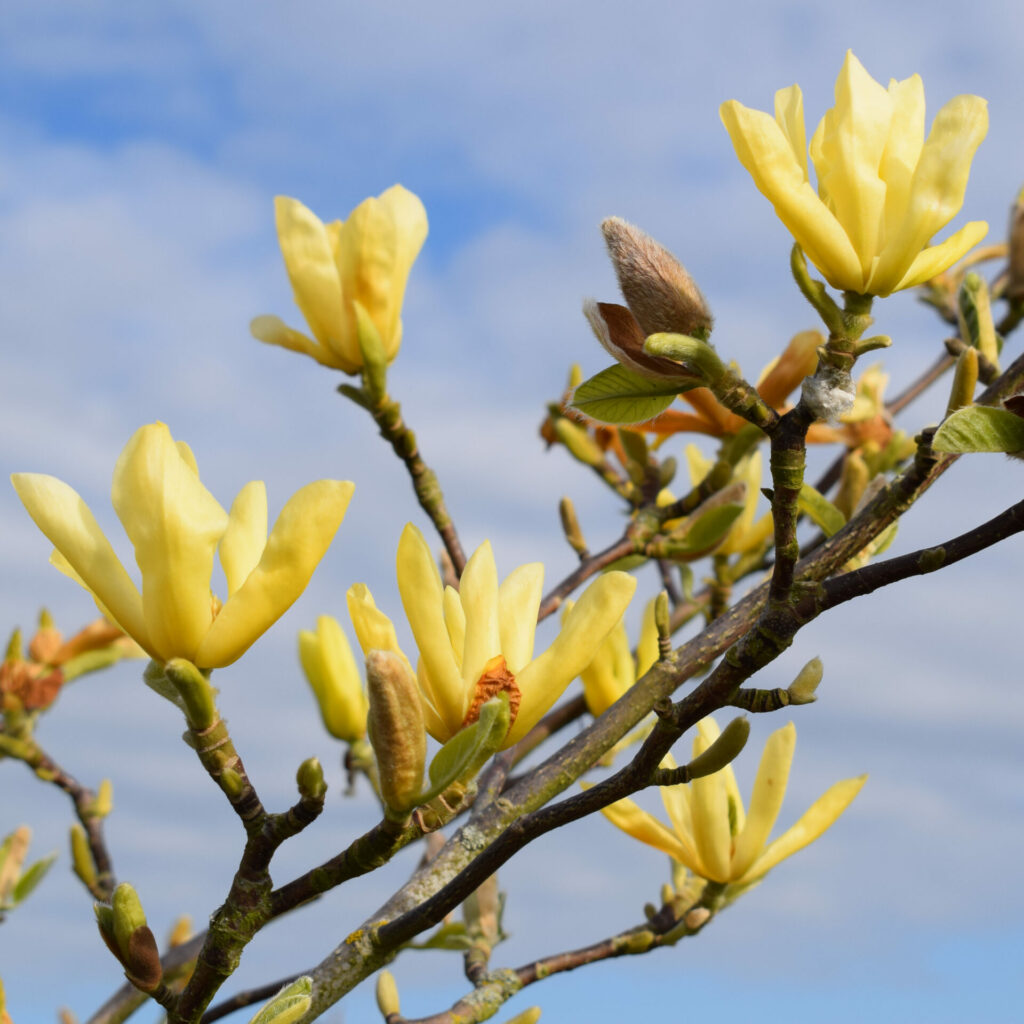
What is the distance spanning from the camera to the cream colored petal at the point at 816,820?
1826 mm

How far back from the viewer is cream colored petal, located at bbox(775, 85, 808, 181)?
1.12 meters

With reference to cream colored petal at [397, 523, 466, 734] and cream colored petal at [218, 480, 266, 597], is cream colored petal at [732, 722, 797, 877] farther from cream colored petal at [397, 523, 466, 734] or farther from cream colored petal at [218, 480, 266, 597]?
cream colored petal at [218, 480, 266, 597]

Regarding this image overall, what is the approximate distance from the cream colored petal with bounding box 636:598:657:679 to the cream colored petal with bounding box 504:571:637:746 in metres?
0.91

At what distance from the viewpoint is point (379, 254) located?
2.05 metres

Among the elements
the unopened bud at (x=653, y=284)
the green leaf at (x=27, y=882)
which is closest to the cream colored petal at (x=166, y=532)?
the unopened bud at (x=653, y=284)

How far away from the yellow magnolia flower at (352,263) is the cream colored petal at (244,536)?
2.90ft

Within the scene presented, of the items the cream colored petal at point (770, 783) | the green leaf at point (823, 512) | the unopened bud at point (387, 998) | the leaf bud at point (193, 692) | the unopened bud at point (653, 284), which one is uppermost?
the unopened bud at point (653, 284)

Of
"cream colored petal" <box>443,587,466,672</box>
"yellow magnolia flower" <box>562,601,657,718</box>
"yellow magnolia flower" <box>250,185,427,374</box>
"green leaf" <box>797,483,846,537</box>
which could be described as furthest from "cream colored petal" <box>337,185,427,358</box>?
"cream colored petal" <box>443,587,466,672</box>

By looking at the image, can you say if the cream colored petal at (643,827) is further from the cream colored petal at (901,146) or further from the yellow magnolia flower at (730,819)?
the cream colored petal at (901,146)

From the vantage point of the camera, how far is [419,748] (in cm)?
103

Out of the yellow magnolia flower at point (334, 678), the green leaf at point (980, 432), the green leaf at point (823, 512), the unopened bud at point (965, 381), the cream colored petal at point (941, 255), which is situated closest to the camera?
the green leaf at point (980, 432)

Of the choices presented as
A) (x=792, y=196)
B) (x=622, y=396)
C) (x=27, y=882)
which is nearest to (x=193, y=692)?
(x=622, y=396)

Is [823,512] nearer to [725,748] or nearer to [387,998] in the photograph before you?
[725,748]

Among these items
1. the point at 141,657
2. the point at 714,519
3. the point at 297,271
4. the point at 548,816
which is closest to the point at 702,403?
the point at 714,519
